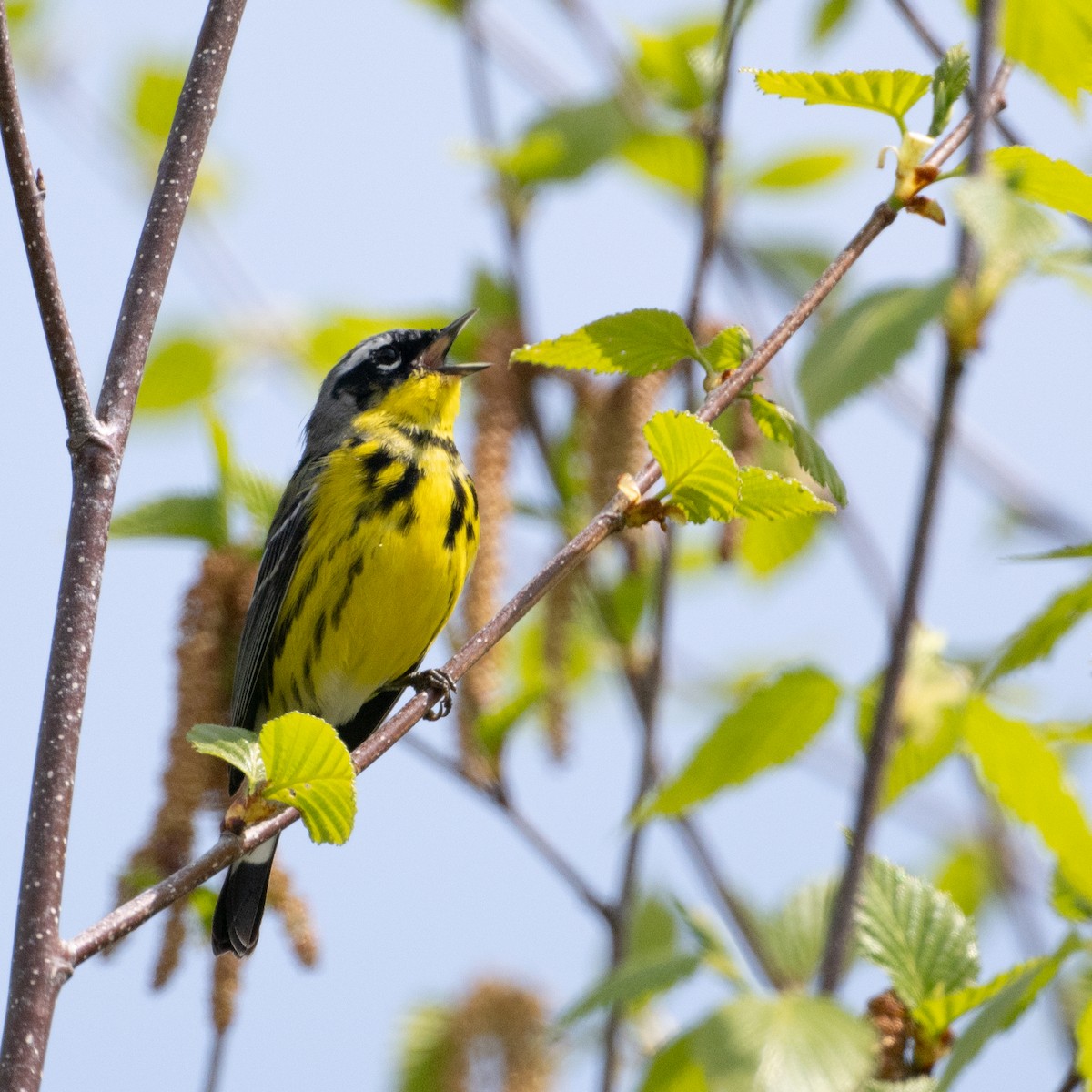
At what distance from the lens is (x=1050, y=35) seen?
5.79 feet

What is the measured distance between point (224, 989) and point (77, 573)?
4.08 ft

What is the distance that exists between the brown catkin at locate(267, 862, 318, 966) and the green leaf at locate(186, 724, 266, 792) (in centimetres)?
98

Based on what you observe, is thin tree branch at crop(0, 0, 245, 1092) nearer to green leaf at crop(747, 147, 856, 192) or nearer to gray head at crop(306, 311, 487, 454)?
green leaf at crop(747, 147, 856, 192)

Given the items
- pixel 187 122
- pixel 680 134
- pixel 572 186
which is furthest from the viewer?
pixel 680 134

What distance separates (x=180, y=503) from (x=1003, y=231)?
1.83 m

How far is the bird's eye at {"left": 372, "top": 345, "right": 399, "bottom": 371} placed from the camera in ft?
16.4

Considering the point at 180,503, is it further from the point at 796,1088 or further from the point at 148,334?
the point at 796,1088

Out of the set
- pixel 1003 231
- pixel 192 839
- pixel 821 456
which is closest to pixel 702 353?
pixel 821 456

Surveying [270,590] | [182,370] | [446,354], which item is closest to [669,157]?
[446,354]

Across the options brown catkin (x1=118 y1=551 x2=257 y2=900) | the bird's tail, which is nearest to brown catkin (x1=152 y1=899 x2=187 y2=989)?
brown catkin (x1=118 y1=551 x2=257 y2=900)

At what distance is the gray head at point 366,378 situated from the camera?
4.85m

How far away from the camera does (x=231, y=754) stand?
1.80 meters

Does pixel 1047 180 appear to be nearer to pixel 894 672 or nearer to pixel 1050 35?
pixel 1050 35

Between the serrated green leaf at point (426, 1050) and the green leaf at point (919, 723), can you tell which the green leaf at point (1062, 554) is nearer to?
the green leaf at point (919, 723)
